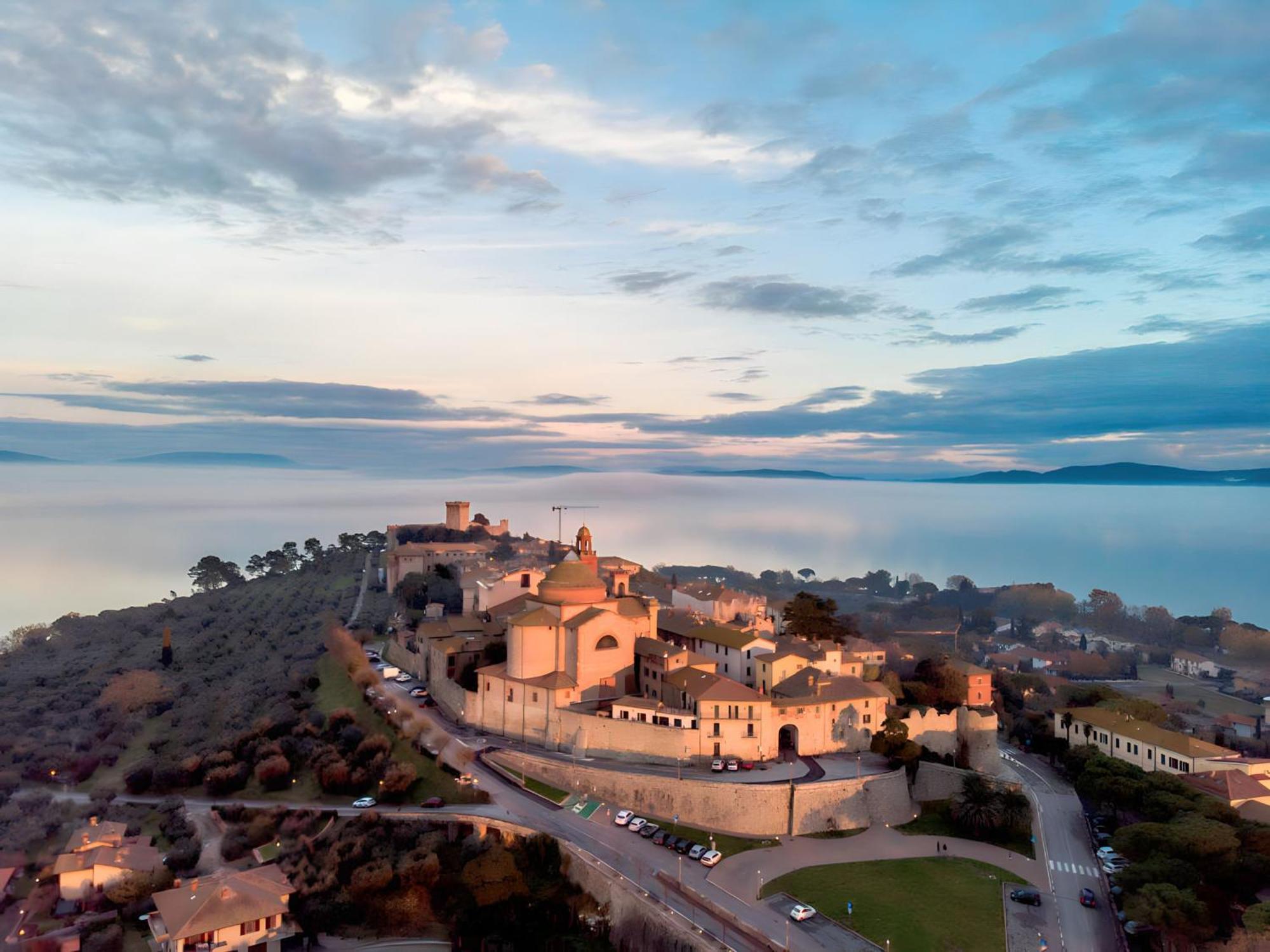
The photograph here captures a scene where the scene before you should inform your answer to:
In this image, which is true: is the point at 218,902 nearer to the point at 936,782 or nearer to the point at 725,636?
the point at 725,636

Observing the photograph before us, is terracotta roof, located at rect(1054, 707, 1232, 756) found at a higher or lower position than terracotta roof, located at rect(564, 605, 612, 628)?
lower

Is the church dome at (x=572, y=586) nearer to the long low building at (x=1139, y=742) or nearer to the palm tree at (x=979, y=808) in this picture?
the palm tree at (x=979, y=808)

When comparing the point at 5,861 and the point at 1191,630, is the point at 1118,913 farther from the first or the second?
the point at 1191,630

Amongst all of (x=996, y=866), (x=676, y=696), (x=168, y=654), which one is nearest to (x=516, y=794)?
(x=676, y=696)

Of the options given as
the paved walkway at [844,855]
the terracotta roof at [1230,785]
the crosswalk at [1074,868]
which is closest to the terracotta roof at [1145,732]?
the terracotta roof at [1230,785]

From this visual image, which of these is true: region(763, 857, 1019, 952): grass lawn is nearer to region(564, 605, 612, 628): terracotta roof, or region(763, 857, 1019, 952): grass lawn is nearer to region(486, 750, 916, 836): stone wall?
region(486, 750, 916, 836): stone wall

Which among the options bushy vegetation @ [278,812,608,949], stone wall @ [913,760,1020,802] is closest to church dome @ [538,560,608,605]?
bushy vegetation @ [278,812,608,949]

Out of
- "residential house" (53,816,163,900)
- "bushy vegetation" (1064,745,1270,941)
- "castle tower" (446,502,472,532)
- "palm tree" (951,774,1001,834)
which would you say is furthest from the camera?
"castle tower" (446,502,472,532)
